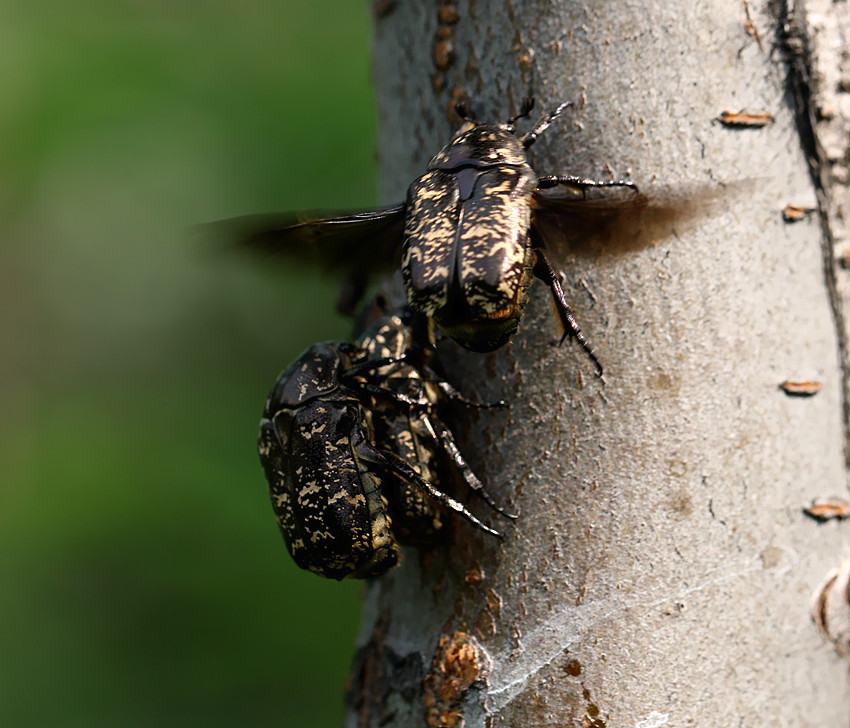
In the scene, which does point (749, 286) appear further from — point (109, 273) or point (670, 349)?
point (109, 273)

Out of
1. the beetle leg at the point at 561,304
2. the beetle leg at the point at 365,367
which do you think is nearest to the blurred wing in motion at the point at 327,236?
the beetle leg at the point at 365,367

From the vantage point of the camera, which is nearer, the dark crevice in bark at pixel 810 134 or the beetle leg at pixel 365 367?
the dark crevice in bark at pixel 810 134

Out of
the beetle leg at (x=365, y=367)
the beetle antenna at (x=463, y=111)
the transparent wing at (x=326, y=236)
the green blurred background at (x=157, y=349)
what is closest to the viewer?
the beetle antenna at (x=463, y=111)

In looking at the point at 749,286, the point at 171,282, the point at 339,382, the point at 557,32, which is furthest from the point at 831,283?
the point at 171,282

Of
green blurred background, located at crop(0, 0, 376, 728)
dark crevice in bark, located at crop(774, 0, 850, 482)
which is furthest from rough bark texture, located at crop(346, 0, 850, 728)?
green blurred background, located at crop(0, 0, 376, 728)

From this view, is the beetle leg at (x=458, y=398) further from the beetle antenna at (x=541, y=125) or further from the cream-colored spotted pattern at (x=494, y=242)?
the beetle antenna at (x=541, y=125)

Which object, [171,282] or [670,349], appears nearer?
[670,349]

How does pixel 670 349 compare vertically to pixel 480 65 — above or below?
below
